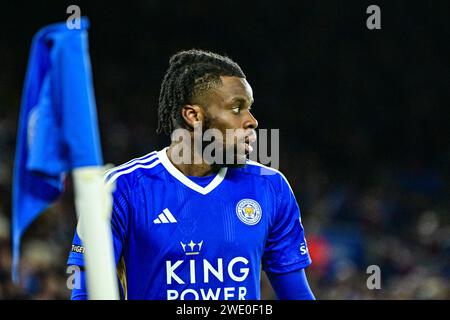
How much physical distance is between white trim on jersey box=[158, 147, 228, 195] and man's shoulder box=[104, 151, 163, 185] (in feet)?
0.10

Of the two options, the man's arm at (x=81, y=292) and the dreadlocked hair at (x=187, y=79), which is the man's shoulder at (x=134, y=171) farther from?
the man's arm at (x=81, y=292)

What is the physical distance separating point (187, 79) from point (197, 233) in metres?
0.74

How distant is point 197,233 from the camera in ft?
11.3

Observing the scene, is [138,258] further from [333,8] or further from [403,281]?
[333,8]

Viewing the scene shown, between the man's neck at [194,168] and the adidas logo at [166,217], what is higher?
the man's neck at [194,168]

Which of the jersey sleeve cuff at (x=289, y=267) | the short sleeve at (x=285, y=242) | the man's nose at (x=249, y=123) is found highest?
the man's nose at (x=249, y=123)

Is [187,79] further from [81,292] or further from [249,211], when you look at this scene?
[81,292]

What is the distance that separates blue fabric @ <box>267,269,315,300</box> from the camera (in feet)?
11.5

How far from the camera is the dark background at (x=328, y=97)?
1045 centimetres

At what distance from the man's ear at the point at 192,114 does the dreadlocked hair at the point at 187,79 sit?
30 mm

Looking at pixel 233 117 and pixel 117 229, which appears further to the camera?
pixel 233 117

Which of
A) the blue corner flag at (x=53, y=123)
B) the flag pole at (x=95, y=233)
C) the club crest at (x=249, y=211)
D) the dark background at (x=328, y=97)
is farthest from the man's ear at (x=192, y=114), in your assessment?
the dark background at (x=328, y=97)

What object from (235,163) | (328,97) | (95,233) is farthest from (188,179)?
(328,97)
